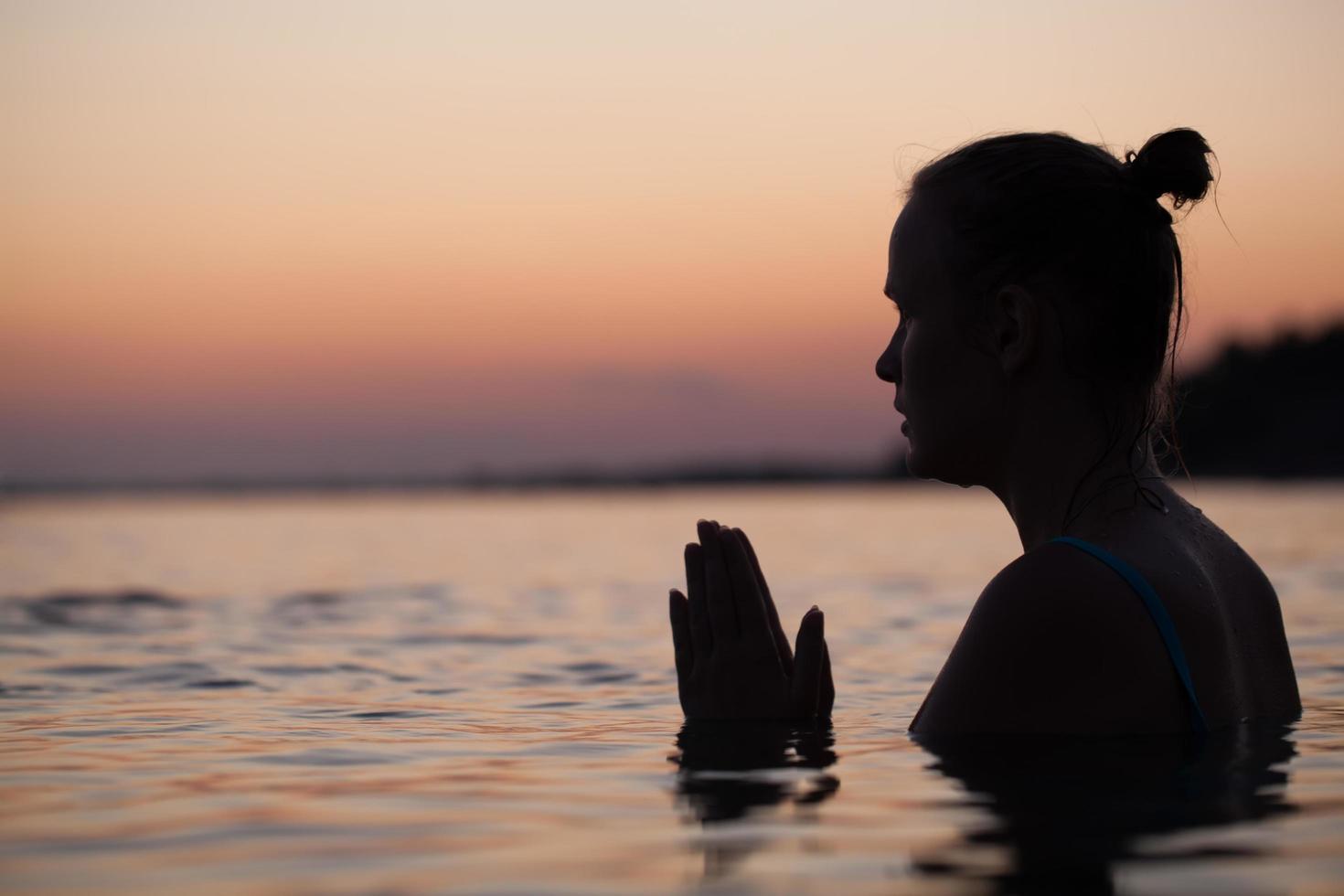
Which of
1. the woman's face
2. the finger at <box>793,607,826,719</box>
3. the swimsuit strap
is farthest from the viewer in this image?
the finger at <box>793,607,826,719</box>

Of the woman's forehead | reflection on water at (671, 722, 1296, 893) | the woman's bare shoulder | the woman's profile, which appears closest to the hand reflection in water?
reflection on water at (671, 722, 1296, 893)

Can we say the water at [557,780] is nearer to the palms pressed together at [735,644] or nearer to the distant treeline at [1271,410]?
the palms pressed together at [735,644]

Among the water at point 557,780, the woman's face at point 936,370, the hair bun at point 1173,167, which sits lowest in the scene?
the water at point 557,780

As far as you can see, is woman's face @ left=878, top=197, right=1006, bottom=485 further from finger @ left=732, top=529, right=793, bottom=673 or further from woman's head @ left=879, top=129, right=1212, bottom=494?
finger @ left=732, top=529, right=793, bottom=673

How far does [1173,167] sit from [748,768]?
167 cm

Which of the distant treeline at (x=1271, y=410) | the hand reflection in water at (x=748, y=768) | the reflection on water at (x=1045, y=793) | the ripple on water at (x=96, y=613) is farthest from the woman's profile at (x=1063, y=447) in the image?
the distant treeline at (x=1271, y=410)

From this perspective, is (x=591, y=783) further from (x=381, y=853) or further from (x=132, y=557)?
(x=132, y=557)

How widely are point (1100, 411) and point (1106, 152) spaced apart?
58 cm

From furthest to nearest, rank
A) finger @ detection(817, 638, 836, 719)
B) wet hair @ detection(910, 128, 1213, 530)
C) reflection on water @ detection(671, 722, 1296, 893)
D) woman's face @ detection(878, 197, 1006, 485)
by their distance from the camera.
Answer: finger @ detection(817, 638, 836, 719)
woman's face @ detection(878, 197, 1006, 485)
wet hair @ detection(910, 128, 1213, 530)
reflection on water @ detection(671, 722, 1296, 893)

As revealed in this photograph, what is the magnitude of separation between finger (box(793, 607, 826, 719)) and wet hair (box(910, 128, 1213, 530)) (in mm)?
636

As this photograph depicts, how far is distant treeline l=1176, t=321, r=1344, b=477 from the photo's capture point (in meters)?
75.1

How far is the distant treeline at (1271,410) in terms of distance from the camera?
75.1m

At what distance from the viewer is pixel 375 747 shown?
13.4 ft

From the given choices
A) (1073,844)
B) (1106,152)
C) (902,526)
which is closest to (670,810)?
(1073,844)
